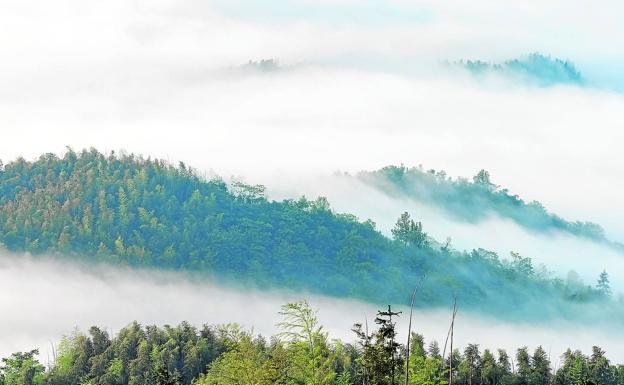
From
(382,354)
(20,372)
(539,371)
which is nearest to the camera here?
(382,354)

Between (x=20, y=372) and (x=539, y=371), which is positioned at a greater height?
(x=539, y=371)

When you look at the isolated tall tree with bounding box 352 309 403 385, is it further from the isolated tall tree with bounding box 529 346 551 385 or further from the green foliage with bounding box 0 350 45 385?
the green foliage with bounding box 0 350 45 385

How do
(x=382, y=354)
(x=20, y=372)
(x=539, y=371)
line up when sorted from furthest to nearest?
(x=20, y=372) < (x=539, y=371) < (x=382, y=354)

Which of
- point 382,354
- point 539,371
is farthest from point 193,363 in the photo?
point 382,354

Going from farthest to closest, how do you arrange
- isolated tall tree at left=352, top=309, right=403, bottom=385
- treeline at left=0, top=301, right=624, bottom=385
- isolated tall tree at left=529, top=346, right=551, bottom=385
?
isolated tall tree at left=529, top=346, right=551, bottom=385 < treeline at left=0, top=301, right=624, bottom=385 < isolated tall tree at left=352, top=309, right=403, bottom=385

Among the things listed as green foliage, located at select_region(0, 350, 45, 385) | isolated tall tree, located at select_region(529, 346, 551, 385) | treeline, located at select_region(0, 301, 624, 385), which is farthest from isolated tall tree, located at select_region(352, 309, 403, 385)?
green foliage, located at select_region(0, 350, 45, 385)

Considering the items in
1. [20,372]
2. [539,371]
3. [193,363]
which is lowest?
[20,372]

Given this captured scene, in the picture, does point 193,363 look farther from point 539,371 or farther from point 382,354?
point 382,354

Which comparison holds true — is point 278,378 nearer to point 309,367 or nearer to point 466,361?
point 309,367

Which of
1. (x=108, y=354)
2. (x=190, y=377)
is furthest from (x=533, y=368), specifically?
(x=108, y=354)

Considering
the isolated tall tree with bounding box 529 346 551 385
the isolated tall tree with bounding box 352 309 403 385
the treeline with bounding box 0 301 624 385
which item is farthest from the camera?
the isolated tall tree with bounding box 529 346 551 385

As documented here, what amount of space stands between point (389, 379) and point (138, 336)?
252 ft

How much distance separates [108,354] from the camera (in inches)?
6142

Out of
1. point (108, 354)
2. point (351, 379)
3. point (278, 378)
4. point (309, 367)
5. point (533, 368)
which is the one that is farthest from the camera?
point (108, 354)
